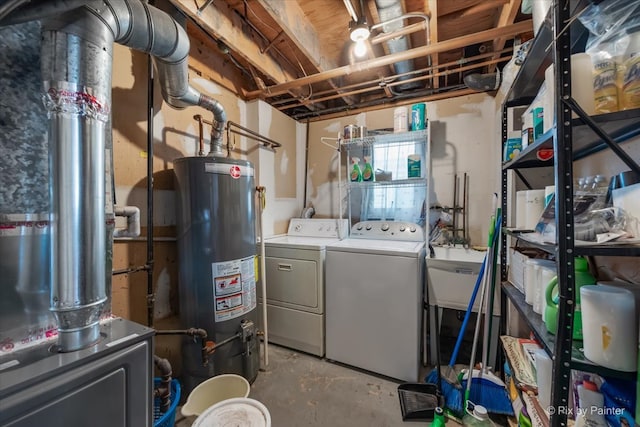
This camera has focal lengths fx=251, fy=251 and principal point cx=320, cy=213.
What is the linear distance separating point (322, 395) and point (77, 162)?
5.80 ft

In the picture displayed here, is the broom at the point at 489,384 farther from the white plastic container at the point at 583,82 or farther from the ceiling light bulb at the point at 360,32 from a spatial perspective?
the ceiling light bulb at the point at 360,32

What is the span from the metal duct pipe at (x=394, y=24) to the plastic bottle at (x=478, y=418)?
2162mm

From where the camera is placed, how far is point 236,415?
1.11 m

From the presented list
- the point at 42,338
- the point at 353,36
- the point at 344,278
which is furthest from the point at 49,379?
the point at 353,36

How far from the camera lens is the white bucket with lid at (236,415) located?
1066 mm

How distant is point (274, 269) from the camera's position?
2.17 metres

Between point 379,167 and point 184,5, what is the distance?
193 cm

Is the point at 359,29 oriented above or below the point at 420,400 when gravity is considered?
above

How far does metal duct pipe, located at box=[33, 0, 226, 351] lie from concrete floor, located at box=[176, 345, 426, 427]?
1.18 m

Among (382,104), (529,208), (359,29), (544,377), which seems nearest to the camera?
(544,377)

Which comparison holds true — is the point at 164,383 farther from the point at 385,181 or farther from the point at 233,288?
the point at 385,181

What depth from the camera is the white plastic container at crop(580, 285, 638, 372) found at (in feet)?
2.20

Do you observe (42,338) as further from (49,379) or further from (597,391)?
(597,391)

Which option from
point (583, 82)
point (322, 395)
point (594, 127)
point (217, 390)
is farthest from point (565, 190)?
point (217, 390)
